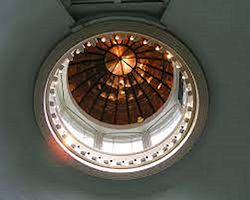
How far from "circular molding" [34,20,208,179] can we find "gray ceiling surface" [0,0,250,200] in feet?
0.53

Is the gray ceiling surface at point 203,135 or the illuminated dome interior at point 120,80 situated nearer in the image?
the gray ceiling surface at point 203,135

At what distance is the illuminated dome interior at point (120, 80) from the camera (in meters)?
12.3

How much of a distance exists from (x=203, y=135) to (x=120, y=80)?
4.20m

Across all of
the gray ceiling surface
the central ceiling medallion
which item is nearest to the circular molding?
the gray ceiling surface

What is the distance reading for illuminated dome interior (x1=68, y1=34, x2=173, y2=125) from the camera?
1231cm

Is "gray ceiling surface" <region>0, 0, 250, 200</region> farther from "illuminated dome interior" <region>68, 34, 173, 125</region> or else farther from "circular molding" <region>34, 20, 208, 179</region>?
"illuminated dome interior" <region>68, 34, 173, 125</region>

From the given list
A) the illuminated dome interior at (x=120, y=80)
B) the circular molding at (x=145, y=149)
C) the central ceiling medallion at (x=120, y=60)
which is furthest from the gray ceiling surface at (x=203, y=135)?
the central ceiling medallion at (x=120, y=60)

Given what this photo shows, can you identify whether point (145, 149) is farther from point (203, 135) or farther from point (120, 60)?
point (120, 60)

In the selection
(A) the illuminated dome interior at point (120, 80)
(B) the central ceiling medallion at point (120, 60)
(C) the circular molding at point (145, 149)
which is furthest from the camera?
(B) the central ceiling medallion at point (120, 60)

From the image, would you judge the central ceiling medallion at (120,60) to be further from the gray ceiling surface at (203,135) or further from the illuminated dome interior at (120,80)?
the gray ceiling surface at (203,135)

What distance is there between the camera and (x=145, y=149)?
33.8 feet

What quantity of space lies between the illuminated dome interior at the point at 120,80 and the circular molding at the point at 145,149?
2.34 metres

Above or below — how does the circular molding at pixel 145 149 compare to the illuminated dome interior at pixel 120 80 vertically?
below

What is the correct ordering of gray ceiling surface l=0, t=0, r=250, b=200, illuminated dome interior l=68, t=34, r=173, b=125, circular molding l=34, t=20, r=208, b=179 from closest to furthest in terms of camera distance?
1. gray ceiling surface l=0, t=0, r=250, b=200
2. circular molding l=34, t=20, r=208, b=179
3. illuminated dome interior l=68, t=34, r=173, b=125
